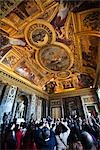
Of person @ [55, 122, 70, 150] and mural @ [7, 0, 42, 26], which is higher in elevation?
mural @ [7, 0, 42, 26]

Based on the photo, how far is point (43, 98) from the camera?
14992mm

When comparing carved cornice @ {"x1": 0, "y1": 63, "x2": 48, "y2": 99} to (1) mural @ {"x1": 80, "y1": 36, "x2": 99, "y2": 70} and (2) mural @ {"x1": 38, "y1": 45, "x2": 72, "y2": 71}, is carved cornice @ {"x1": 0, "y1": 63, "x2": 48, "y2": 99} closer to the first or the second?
(2) mural @ {"x1": 38, "y1": 45, "x2": 72, "y2": 71}

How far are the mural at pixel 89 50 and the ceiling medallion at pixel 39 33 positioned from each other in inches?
91.5

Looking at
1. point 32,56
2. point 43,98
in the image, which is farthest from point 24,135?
point 43,98

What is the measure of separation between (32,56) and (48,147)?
29.0ft

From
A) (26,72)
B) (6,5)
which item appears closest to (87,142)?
(6,5)

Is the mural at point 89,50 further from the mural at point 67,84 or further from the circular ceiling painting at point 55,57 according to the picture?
the mural at point 67,84

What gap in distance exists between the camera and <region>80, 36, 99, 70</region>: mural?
9.65m

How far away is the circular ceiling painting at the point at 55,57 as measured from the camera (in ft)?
38.7

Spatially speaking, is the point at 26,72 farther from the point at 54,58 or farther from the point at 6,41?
the point at 6,41

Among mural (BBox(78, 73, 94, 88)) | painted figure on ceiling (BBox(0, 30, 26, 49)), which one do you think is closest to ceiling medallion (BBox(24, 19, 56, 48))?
painted figure on ceiling (BBox(0, 30, 26, 49))

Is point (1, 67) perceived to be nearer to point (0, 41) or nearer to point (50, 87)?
point (0, 41)

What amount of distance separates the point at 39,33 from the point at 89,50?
13.1 feet

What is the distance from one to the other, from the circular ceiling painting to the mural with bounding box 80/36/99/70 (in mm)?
1330
